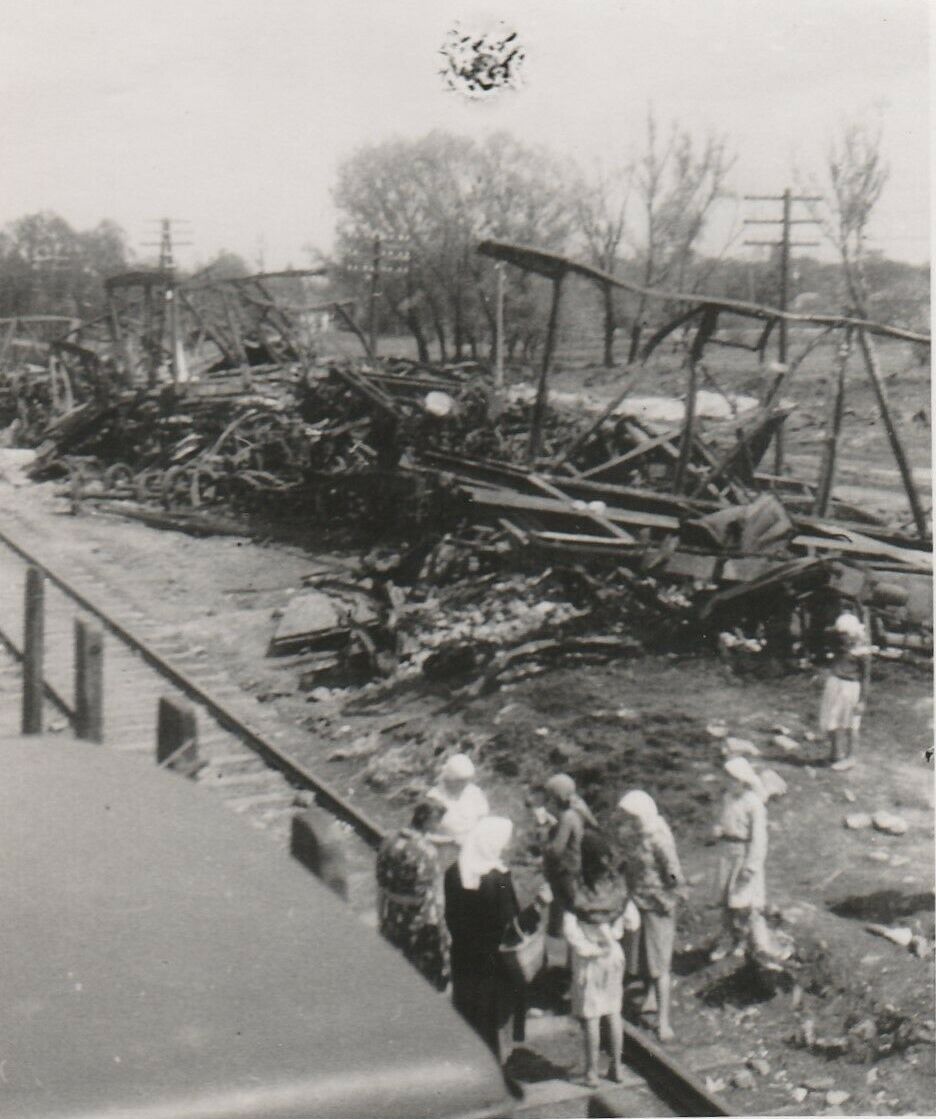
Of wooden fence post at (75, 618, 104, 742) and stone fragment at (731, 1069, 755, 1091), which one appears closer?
stone fragment at (731, 1069, 755, 1091)

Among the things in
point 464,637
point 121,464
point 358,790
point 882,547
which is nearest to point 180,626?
point 464,637

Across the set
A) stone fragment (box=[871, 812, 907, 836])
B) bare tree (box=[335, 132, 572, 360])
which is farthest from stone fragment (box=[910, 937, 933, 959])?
bare tree (box=[335, 132, 572, 360])

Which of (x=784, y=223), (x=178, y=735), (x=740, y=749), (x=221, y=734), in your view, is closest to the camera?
(x=178, y=735)

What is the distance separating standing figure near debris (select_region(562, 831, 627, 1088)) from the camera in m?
5.44

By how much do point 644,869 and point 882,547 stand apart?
5.16 metres

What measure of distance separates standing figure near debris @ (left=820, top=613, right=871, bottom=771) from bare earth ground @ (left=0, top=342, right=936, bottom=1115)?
143 mm

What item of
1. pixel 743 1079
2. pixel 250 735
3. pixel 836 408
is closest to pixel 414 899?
pixel 743 1079

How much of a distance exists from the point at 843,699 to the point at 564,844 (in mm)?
3017

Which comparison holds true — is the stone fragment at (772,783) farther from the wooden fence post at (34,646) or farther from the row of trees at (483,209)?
the row of trees at (483,209)

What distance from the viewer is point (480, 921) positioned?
5246 millimetres

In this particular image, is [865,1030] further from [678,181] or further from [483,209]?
[483,209]

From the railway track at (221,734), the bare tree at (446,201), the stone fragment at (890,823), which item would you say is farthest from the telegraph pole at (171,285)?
Result: the stone fragment at (890,823)

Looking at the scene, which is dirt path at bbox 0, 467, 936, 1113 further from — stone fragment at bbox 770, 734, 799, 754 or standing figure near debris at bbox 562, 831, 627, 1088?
standing figure near debris at bbox 562, 831, 627, 1088

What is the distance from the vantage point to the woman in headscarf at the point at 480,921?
525 cm
